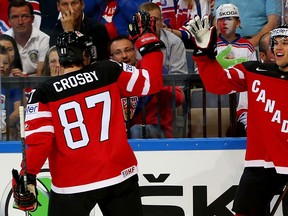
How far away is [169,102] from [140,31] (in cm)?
114

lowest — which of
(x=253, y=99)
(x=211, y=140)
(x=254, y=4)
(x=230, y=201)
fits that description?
(x=230, y=201)

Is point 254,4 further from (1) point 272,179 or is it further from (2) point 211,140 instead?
(1) point 272,179

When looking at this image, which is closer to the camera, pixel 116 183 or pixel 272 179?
pixel 116 183

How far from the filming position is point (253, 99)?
504cm

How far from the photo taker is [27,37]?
620cm

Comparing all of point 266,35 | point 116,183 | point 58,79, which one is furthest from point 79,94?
point 266,35

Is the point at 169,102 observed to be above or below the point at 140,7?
below

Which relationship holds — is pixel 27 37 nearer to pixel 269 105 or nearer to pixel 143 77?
pixel 143 77

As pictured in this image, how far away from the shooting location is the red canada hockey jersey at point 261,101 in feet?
16.2

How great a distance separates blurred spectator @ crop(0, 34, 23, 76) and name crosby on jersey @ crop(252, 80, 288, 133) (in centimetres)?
175

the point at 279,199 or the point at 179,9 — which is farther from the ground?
the point at 179,9

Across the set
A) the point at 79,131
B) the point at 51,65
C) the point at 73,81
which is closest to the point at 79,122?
the point at 79,131

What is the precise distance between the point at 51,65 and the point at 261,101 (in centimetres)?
165

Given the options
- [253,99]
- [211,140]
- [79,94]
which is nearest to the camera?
[79,94]
